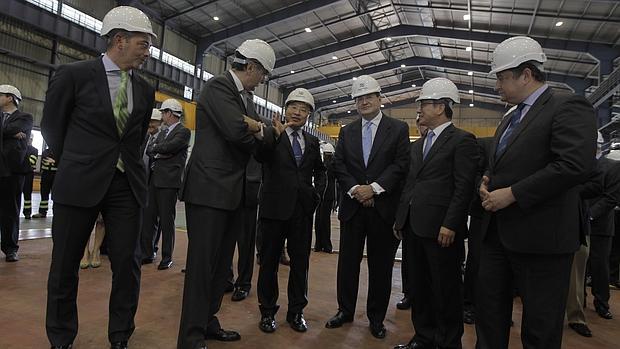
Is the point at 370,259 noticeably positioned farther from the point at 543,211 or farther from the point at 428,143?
the point at 543,211

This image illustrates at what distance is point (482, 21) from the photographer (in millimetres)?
19094

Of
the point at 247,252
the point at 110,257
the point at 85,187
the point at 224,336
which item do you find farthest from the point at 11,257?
the point at 224,336

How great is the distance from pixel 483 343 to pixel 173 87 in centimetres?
2123

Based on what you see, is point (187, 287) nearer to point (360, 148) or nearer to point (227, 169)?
point (227, 169)

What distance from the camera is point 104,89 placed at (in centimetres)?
246

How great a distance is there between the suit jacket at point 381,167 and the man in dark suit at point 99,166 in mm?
1615

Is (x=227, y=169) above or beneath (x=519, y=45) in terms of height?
beneath

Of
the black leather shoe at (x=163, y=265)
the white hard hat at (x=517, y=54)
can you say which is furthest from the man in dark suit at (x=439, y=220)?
the black leather shoe at (x=163, y=265)

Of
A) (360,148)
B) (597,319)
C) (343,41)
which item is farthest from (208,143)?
(343,41)

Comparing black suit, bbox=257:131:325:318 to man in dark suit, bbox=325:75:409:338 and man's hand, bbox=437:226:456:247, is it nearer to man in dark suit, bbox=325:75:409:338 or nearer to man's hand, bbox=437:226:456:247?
man in dark suit, bbox=325:75:409:338

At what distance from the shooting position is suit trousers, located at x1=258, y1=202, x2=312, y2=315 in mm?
3184

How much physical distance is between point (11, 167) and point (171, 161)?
177 cm

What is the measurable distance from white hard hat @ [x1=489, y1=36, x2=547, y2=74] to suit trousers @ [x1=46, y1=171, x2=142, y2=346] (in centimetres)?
233

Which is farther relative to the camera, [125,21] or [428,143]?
[428,143]
